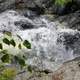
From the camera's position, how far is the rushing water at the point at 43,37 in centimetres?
727

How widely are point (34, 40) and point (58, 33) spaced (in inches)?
40.3

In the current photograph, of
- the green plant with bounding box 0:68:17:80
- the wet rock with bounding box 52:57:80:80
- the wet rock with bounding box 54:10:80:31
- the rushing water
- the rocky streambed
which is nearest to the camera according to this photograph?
the green plant with bounding box 0:68:17:80

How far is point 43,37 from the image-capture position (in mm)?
9211

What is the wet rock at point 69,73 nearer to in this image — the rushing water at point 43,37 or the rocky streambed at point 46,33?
the rocky streambed at point 46,33

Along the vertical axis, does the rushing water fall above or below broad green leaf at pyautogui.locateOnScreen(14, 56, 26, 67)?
below

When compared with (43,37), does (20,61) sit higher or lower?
higher

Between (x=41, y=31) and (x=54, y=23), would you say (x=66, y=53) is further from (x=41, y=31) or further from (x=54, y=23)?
(x=54, y=23)

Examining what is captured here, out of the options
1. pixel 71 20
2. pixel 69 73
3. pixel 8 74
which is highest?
pixel 8 74

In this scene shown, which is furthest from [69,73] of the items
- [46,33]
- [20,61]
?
[46,33]

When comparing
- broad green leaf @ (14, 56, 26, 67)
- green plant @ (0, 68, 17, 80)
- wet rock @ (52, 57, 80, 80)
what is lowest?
wet rock @ (52, 57, 80, 80)

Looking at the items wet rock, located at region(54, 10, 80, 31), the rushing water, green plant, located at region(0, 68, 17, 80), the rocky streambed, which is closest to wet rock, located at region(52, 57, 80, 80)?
the rocky streambed

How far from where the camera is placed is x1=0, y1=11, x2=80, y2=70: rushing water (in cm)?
727

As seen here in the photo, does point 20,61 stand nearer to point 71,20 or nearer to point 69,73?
point 69,73

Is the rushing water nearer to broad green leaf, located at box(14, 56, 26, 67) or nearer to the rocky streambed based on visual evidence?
the rocky streambed
